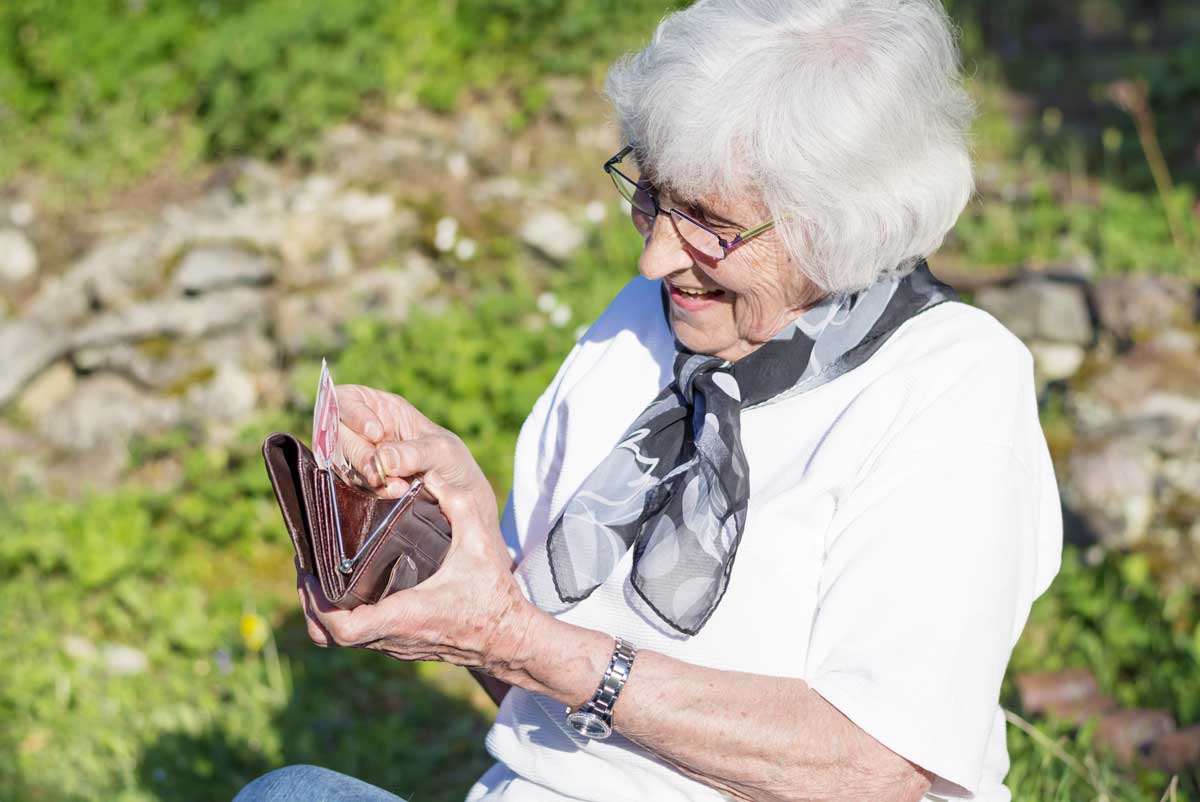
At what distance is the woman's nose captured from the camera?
192 cm

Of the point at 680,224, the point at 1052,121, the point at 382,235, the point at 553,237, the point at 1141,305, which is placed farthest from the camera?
the point at 1052,121

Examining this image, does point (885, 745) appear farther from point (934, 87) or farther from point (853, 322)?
point (934, 87)

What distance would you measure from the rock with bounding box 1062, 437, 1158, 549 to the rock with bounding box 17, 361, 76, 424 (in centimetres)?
384

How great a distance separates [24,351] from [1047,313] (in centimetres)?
400

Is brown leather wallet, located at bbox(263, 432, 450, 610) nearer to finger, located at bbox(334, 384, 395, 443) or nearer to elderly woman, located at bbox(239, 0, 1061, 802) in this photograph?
elderly woman, located at bbox(239, 0, 1061, 802)

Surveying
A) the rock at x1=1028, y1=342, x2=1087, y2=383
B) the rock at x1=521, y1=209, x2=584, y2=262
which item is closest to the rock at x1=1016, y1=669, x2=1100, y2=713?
the rock at x1=1028, y1=342, x2=1087, y2=383

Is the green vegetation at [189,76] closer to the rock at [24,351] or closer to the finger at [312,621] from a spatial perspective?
the rock at [24,351]

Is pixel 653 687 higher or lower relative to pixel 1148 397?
higher

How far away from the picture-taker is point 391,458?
170 centimetres

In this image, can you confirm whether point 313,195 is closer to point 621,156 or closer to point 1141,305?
point 1141,305

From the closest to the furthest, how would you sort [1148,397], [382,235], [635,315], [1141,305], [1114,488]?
1. [635,315]
2. [1114,488]
3. [1148,397]
4. [1141,305]
5. [382,235]

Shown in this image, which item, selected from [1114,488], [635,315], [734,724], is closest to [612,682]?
[734,724]

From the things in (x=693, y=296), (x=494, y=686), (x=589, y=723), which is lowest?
(x=494, y=686)

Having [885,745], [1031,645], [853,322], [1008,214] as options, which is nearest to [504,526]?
[853,322]
